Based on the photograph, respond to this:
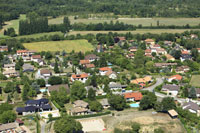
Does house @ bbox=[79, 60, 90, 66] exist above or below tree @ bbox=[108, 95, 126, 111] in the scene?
above

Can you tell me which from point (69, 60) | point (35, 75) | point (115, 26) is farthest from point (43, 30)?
point (35, 75)

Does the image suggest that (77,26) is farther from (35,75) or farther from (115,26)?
(35,75)

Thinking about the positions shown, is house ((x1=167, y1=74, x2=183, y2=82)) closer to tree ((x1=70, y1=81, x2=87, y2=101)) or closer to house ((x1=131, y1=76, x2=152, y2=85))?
house ((x1=131, y1=76, x2=152, y2=85))

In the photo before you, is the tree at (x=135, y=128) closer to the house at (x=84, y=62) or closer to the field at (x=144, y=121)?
the field at (x=144, y=121)

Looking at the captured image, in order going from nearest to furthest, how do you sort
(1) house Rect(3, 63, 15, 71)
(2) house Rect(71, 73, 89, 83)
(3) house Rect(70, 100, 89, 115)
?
(3) house Rect(70, 100, 89, 115)
(2) house Rect(71, 73, 89, 83)
(1) house Rect(3, 63, 15, 71)

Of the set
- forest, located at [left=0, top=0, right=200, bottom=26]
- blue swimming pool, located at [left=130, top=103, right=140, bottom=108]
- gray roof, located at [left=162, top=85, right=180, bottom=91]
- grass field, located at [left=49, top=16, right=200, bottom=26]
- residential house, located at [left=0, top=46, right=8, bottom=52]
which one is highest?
forest, located at [left=0, top=0, right=200, bottom=26]

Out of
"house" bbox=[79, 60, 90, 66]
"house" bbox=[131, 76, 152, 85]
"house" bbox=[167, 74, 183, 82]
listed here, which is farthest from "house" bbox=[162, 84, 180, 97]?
"house" bbox=[79, 60, 90, 66]

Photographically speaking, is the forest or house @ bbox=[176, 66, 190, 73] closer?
house @ bbox=[176, 66, 190, 73]

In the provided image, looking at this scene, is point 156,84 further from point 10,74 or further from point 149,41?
point 149,41
